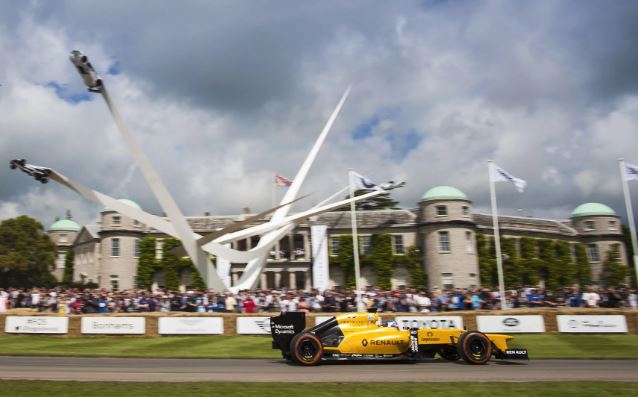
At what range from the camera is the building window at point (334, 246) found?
5563cm

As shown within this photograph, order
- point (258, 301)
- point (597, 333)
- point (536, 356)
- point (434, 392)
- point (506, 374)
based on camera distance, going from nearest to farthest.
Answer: point (434, 392) < point (506, 374) < point (536, 356) < point (597, 333) < point (258, 301)

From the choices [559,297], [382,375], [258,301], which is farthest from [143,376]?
[559,297]


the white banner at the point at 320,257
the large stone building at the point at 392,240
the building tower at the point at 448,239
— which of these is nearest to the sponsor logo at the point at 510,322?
the building tower at the point at 448,239

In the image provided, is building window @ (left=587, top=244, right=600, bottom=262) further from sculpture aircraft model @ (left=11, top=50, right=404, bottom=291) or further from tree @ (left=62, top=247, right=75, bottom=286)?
tree @ (left=62, top=247, right=75, bottom=286)

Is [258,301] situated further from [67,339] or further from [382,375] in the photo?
[382,375]

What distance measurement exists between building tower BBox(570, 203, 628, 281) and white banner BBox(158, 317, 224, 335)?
53017mm

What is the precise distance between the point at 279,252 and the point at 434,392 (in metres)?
46.4

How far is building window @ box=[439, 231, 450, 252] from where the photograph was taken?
176 ft

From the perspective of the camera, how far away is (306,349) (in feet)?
47.1

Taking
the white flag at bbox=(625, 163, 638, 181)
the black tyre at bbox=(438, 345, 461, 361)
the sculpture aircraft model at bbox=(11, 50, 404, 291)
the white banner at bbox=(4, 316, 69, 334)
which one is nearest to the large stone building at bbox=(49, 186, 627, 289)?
the sculpture aircraft model at bbox=(11, 50, 404, 291)

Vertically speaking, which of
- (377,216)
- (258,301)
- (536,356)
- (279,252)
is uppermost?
(377,216)

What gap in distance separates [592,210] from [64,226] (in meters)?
71.3

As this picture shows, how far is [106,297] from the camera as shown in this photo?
2820 cm

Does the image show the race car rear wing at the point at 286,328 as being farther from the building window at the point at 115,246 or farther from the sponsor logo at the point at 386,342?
the building window at the point at 115,246
